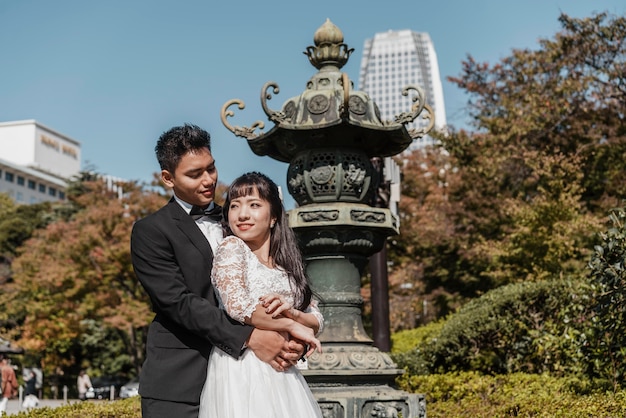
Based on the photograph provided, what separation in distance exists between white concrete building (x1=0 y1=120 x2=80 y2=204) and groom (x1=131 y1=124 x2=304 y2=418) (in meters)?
83.0

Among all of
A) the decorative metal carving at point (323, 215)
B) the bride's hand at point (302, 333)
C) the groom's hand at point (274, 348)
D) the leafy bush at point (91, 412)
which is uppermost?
the decorative metal carving at point (323, 215)

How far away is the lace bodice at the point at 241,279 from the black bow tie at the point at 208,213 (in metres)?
0.24

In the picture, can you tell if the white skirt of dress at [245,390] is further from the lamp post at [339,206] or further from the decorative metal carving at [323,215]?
the decorative metal carving at [323,215]

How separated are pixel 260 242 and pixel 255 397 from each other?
666 mm

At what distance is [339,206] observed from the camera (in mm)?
6543

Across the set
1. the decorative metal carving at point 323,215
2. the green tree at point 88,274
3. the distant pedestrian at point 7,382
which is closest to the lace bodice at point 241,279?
the decorative metal carving at point 323,215

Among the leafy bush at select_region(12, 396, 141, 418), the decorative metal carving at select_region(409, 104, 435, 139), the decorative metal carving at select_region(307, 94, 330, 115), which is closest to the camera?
the leafy bush at select_region(12, 396, 141, 418)

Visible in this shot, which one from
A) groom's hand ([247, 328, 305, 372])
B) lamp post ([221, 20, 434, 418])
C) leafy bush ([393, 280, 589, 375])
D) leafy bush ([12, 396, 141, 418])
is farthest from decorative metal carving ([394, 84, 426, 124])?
leafy bush ([393, 280, 589, 375])

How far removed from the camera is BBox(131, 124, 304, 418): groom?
290cm

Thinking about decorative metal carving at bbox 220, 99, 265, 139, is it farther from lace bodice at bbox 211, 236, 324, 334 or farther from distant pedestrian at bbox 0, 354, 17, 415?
distant pedestrian at bbox 0, 354, 17, 415

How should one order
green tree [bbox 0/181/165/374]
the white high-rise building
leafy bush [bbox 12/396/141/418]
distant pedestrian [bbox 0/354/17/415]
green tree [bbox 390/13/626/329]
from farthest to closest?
the white high-rise building, green tree [bbox 0/181/165/374], green tree [bbox 390/13/626/329], distant pedestrian [bbox 0/354/17/415], leafy bush [bbox 12/396/141/418]

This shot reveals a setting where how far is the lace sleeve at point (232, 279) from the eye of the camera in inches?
116

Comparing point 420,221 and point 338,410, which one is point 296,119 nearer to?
point 338,410

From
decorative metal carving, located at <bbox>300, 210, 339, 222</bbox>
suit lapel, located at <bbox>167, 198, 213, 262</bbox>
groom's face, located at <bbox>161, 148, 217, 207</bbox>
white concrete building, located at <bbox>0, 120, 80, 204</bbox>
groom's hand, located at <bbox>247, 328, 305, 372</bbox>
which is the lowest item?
groom's hand, located at <bbox>247, 328, 305, 372</bbox>
